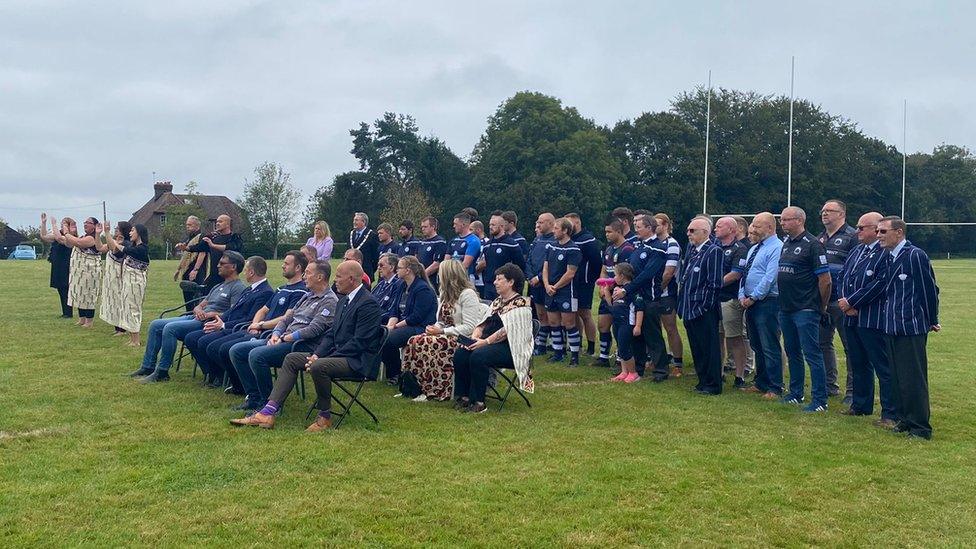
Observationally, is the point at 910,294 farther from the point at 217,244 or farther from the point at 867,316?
the point at 217,244

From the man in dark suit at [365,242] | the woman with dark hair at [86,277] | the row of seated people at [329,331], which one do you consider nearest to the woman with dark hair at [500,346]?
the row of seated people at [329,331]

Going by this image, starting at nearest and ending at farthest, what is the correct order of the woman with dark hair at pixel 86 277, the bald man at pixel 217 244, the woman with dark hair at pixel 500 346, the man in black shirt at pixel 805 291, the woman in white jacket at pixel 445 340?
1. the woman with dark hair at pixel 500 346
2. the man in black shirt at pixel 805 291
3. the woman in white jacket at pixel 445 340
4. the bald man at pixel 217 244
5. the woman with dark hair at pixel 86 277

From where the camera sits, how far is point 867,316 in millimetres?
7078

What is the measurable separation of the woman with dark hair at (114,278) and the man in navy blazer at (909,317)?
1004 cm

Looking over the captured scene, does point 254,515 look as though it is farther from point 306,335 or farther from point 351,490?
point 306,335

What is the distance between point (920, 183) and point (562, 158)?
34.0 metres

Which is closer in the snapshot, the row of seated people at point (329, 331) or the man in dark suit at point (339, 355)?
the man in dark suit at point (339, 355)

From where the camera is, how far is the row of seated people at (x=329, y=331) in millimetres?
6930

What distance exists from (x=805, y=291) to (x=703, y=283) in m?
1.09

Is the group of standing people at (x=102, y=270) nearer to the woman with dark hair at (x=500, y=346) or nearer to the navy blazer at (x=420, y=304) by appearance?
the navy blazer at (x=420, y=304)

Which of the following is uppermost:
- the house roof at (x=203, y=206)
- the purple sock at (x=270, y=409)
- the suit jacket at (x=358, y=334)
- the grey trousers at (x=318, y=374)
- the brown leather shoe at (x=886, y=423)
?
the house roof at (x=203, y=206)

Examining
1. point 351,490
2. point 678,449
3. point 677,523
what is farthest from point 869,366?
point 351,490

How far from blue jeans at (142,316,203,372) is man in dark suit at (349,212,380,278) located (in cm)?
453

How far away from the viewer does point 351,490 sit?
17.0 ft
